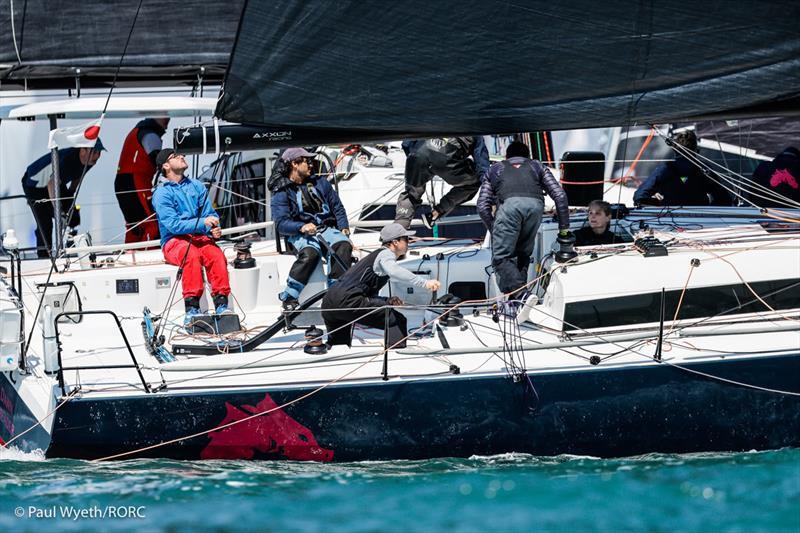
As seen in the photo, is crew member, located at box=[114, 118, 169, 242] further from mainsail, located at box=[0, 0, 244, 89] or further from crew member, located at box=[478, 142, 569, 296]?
crew member, located at box=[478, 142, 569, 296]

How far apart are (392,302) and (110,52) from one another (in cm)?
455

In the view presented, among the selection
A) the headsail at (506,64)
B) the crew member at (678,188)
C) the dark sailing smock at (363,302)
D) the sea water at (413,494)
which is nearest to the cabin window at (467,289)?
the dark sailing smock at (363,302)

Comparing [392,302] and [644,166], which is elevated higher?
[644,166]

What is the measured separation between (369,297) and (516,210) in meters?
1.05

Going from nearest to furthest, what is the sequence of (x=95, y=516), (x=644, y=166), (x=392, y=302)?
1. (x=95, y=516)
2. (x=392, y=302)
3. (x=644, y=166)

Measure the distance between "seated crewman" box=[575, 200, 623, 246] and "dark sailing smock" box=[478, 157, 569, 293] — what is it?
1.04ft

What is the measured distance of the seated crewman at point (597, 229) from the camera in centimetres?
752

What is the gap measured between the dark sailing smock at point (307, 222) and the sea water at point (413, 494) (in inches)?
60.2

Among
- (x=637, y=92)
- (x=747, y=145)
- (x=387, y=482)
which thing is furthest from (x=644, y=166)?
(x=387, y=482)

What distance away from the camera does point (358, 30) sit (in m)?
6.55

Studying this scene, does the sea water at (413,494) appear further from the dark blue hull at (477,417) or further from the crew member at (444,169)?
the crew member at (444,169)

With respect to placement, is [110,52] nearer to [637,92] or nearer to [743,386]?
[637,92]

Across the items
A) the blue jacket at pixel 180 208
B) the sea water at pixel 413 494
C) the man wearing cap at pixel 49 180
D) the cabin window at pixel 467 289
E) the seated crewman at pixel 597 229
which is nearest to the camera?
the sea water at pixel 413 494

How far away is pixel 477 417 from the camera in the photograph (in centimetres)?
652
